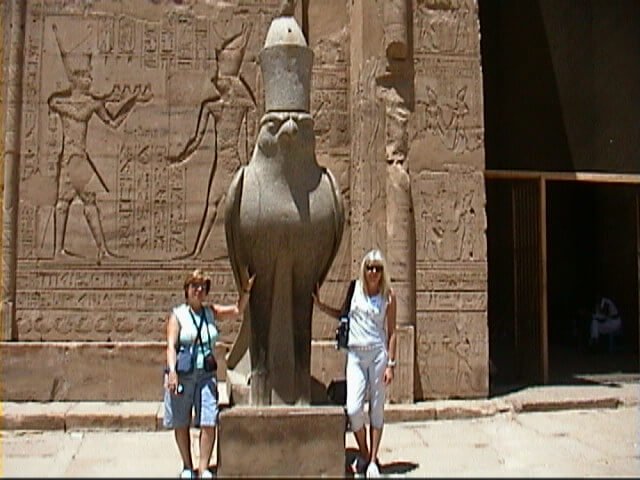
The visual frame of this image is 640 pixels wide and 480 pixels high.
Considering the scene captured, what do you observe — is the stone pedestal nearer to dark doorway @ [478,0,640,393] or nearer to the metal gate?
dark doorway @ [478,0,640,393]

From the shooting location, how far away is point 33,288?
8.98 meters

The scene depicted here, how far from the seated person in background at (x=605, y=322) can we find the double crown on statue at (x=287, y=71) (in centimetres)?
1015

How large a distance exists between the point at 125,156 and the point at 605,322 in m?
9.37

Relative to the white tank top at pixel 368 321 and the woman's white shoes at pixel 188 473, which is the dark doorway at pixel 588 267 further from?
the woman's white shoes at pixel 188 473

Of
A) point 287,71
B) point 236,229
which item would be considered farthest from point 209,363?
point 287,71

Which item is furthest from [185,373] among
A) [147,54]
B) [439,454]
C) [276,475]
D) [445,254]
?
[147,54]

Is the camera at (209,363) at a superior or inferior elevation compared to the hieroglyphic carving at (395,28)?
inferior

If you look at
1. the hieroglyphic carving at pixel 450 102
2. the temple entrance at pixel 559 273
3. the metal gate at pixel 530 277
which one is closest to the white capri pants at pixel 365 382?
the hieroglyphic carving at pixel 450 102

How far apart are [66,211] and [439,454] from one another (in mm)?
5041

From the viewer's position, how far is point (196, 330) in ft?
18.3

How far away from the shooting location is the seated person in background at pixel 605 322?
14.4 meters

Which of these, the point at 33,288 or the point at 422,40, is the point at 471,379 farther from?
the point at 33,288

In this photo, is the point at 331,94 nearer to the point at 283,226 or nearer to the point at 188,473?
the point at 283,226

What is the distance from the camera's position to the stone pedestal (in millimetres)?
5641
